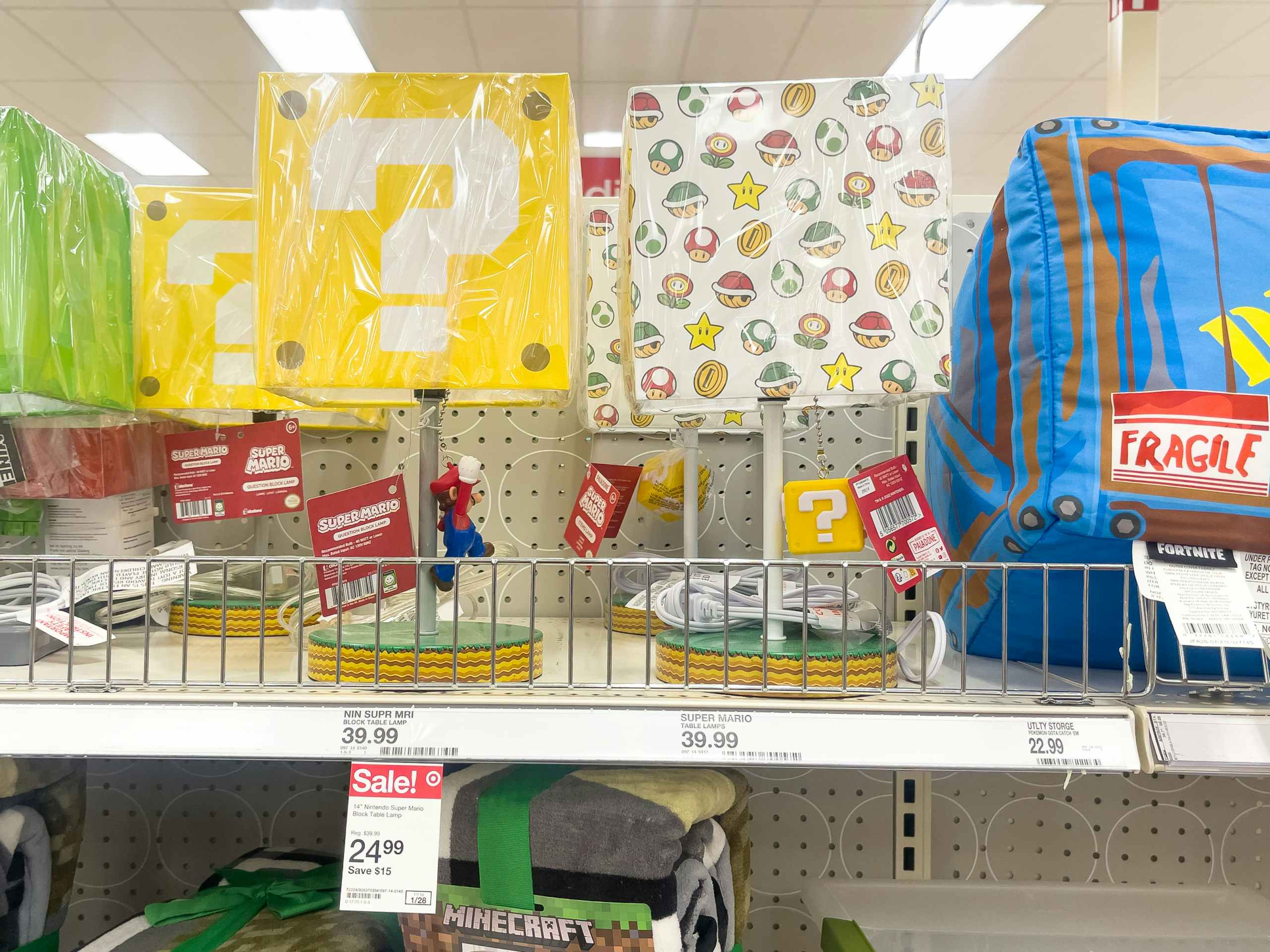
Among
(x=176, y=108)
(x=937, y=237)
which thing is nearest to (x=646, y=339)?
(x=937, y=237)

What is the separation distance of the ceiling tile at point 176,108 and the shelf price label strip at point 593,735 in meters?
4.64

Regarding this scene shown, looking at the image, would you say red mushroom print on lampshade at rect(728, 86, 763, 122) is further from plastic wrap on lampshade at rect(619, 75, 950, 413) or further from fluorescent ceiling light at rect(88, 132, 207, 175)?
fluorescent ceiling light at rect(88, 132, 207, 175)

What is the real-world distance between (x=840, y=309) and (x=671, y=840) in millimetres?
470

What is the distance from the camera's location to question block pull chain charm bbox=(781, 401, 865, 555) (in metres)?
0.74

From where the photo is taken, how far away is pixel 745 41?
→ 3.78 m

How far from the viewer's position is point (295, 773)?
3.70ft

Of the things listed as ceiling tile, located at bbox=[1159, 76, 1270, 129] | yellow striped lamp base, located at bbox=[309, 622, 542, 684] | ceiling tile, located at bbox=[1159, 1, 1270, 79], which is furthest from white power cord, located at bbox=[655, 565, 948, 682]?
ceiling tile, located at bbox=[1159, 76, 1270, 129]

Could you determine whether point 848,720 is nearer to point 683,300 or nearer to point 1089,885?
point 683,300

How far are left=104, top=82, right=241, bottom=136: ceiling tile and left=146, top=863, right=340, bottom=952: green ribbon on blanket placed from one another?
455 centimetres

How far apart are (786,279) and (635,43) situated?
3643 mm

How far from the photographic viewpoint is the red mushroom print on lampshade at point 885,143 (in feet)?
2.23

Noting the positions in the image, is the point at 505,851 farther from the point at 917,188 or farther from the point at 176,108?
the point at 176,108

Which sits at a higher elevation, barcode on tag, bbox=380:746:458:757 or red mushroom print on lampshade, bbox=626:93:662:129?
red mushroom print on lampshade, bbox=626:93:662:129

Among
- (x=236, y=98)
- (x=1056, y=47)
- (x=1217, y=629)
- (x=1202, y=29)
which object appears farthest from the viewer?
(x=236, y=98)
